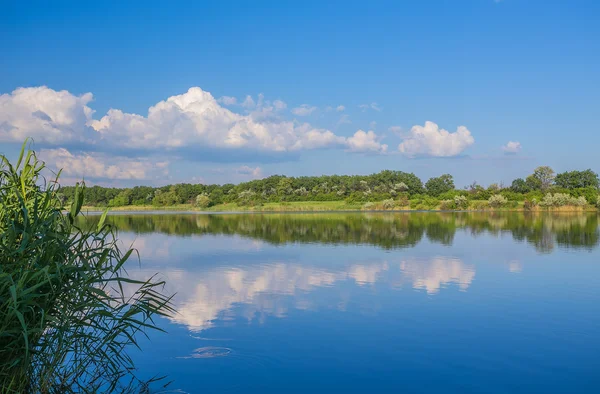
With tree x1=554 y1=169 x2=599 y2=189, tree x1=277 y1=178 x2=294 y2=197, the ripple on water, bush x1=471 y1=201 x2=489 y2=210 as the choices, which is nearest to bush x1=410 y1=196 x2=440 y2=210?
bush x1=471 y1=201 x2=489 y2=210

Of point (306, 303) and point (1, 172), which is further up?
point (1, 172)

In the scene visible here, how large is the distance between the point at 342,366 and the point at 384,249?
50.7 ft

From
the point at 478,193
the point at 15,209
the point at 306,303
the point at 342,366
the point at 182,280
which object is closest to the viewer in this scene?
the point at 15,209

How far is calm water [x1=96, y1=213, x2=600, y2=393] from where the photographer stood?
7164 millimetres

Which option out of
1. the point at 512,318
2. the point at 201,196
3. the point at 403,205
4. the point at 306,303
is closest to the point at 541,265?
the point at 512,318

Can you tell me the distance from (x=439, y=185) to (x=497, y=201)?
72.3 feet

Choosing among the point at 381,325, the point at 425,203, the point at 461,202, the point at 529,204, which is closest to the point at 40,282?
the point at 381,325

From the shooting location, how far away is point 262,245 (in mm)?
25422

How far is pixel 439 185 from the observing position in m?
95.6

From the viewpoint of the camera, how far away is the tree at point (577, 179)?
80.3 meters

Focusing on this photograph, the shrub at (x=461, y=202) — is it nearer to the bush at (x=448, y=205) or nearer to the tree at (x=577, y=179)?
the bush at (x=448, y=205)

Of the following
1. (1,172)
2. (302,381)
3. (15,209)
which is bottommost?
(302,381)

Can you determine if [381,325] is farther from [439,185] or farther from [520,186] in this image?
[439,185]

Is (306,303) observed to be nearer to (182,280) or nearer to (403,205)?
(182,280)
